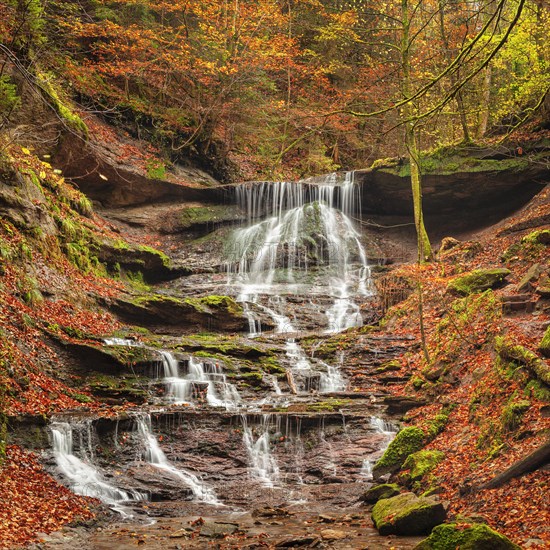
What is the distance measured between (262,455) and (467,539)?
5336 mm

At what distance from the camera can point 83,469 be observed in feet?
28.1

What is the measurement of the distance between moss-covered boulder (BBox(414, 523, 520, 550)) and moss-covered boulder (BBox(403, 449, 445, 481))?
8.96 feet

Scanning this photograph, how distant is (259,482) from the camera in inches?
365

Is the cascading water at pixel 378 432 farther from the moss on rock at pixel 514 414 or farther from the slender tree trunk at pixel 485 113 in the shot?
the slender tree trunk at pixel 485 113

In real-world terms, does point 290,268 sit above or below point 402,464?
above

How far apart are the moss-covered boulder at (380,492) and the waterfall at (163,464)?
226cm

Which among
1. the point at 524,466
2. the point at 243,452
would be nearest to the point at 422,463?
the point at 524,466

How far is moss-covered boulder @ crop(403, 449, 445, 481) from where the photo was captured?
795 cm

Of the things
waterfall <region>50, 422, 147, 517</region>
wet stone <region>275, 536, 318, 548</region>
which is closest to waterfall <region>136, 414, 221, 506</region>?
waterfall <region>50, 422, 147, 517</region>

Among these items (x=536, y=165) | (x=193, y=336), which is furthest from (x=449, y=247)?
(x=193, y=336)

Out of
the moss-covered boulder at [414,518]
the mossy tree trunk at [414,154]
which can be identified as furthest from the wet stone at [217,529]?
the mossy tree trunk at [414,154]

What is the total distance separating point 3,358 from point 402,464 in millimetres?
6622

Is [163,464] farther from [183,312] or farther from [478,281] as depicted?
[478,281]

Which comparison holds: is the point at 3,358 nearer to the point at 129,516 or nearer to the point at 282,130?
the point at 129,516
